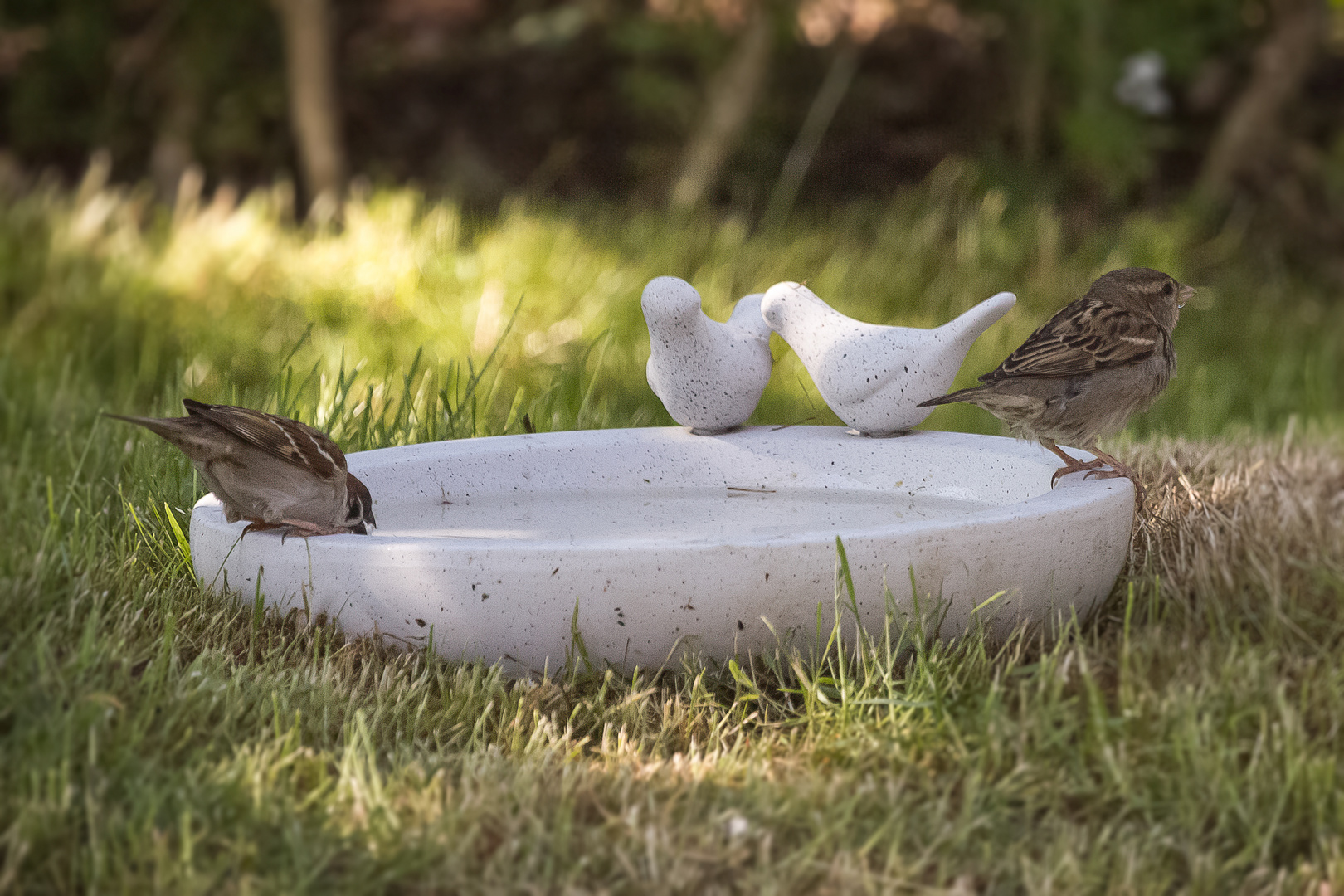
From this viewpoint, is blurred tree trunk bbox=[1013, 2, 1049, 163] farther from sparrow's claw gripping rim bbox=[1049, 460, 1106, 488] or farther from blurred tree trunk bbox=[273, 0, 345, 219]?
sparrow's claw gripping rim bbox=[1049, 460, 1106, 488]

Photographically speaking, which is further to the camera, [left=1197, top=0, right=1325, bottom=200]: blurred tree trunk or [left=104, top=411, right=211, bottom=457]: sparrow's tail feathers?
[left=1197, top=0, right=1325, bottom=200]: blurred tree trunk

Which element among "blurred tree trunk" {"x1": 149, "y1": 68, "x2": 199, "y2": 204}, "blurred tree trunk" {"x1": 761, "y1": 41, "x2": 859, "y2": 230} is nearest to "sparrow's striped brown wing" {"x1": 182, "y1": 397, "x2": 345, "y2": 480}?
"blurred tree trunk" {"x1": 761, "y1": 41, "x2": 859, "y2": 230}

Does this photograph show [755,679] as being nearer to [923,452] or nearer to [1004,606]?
[1004,606]

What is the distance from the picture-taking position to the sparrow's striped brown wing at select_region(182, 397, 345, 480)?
2.54 m

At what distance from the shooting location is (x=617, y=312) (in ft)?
18.7

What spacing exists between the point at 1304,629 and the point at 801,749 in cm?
103

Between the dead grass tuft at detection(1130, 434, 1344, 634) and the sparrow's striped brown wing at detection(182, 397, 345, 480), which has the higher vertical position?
the sparrow's striped brown wing at detection(182, 397, 345, 480)

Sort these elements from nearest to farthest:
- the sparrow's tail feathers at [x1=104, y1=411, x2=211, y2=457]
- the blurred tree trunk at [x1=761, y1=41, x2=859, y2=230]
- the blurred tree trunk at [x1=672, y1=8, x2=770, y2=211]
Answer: the sparrow's tail feathers at [x1=104, y1=411, x2=211, y2=457]
the blurred tree trunk at [x1=672, y1=8, x2=770, y2=211]
the blurred tree trunk at [x1=761, y1=41, x2=859, y2=230]

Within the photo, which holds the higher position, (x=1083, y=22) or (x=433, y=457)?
(x=1083, y=22)

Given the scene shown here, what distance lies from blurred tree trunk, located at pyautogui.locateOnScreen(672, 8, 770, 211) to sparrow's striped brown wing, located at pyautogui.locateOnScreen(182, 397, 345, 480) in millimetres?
5168

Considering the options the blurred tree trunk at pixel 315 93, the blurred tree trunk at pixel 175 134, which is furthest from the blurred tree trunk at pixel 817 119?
the blurred tree trunk at pixel 175 134

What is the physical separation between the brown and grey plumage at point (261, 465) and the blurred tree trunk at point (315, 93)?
18.0 ft

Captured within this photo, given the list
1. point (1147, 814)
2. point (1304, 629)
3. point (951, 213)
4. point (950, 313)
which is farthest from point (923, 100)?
point (1147, 814)

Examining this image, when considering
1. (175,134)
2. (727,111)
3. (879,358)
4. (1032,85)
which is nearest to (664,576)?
(879,358)
